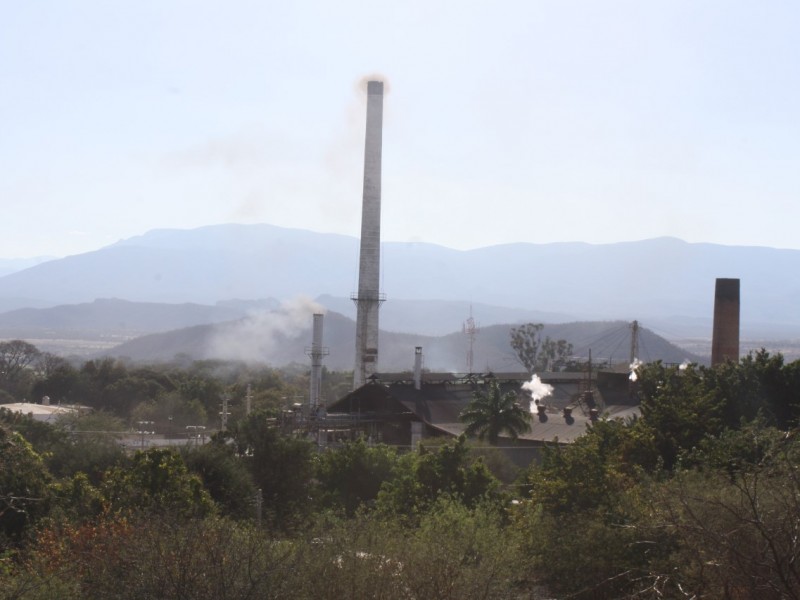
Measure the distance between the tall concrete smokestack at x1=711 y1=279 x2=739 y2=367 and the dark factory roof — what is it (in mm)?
5296

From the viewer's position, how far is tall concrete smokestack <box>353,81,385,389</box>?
7200cm

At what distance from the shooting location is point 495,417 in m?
47.7

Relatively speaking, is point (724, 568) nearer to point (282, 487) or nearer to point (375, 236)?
point (282, 487)

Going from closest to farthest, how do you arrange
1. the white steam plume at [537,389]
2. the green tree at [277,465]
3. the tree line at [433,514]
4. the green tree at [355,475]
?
the tree line at [433,514]
the green tree at [277,465]
the green tree at [355,475]
the white steam plume at [537,389]

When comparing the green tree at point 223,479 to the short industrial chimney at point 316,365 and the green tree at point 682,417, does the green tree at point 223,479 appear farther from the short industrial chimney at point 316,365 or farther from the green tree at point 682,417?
the short industrial chimney at point 316,365

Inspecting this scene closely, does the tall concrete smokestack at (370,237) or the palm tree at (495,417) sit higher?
the tall concrete smokestack at (370,237)

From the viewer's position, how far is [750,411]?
119ft

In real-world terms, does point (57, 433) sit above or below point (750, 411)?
below

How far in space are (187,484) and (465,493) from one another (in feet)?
28.7

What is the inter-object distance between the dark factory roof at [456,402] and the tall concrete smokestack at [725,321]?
5.30 m

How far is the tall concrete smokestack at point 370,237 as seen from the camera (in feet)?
236

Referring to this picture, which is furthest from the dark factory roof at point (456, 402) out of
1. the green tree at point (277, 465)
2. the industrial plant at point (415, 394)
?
the green tree at point (277, 465)

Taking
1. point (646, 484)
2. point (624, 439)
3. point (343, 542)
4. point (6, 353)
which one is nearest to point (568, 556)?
point (646, 484)

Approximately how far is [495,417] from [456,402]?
46.5ft
